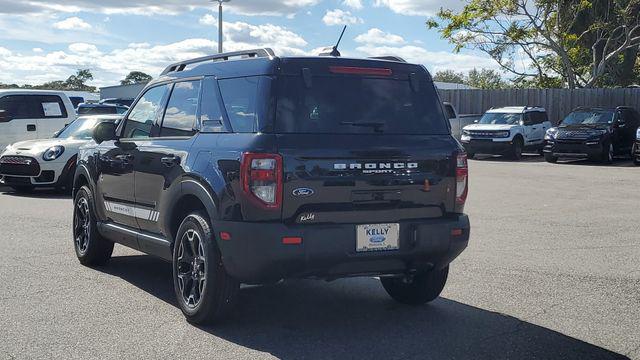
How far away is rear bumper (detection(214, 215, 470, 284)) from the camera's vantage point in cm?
508

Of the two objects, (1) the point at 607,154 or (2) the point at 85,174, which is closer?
(2) the point at 85,174

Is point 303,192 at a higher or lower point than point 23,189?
higher

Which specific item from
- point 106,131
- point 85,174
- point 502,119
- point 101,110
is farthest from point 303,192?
point 502,119

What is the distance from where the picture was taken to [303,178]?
5160 millimetres

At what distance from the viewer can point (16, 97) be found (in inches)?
680

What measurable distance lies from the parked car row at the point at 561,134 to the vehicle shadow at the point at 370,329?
17872 mm

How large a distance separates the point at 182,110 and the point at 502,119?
22.0 m

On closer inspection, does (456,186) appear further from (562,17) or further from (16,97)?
(562,17)

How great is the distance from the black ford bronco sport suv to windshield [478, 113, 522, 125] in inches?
839

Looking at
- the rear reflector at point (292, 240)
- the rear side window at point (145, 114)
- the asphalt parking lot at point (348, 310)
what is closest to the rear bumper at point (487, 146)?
the asphalt parking lot at point (348, 310)

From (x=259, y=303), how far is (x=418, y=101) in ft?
6.94

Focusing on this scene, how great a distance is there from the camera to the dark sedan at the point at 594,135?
23.6 meters

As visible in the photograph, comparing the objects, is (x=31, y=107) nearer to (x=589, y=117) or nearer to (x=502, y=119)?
(x=502, y=119)

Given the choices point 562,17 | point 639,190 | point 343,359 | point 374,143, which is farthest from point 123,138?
point 562,17
